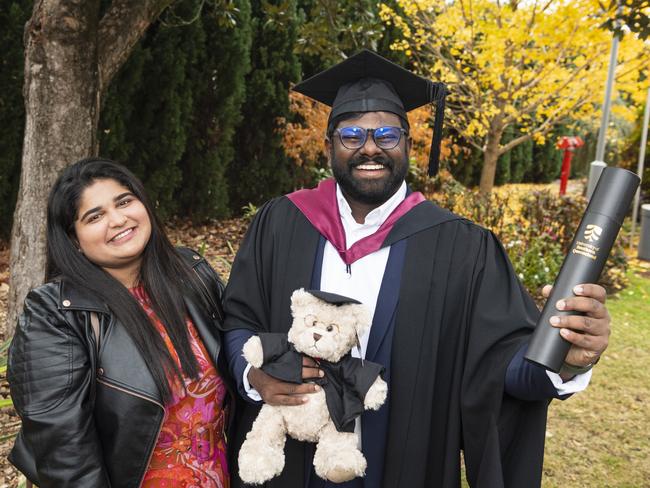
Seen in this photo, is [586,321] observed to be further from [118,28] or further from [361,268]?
[118,28]

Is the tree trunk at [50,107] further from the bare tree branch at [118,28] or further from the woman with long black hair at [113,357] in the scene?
the woman with long black hair at [113,357]

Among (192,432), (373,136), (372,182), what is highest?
(373,136)

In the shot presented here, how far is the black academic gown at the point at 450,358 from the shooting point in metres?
1.92

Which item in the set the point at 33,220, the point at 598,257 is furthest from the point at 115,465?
the point at 33,220

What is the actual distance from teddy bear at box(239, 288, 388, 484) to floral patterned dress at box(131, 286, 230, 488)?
0.23 meters

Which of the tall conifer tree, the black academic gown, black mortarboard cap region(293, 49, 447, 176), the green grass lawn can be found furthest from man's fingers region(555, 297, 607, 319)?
the tall conifer tree

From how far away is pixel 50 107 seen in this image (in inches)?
136

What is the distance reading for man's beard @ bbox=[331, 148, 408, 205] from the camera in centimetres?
208

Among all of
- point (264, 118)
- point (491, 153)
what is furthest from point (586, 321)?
point (491, 153)

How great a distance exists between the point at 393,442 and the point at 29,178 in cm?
295

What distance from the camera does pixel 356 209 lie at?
2189 mm

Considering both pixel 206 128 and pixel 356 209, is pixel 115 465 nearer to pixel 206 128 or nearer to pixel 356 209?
pixel 356 209

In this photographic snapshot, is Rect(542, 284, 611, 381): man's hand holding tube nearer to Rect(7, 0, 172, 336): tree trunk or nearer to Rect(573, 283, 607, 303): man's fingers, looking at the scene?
Rect(573, 283, 607, 303): man's fingers

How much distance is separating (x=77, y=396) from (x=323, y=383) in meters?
0.77
